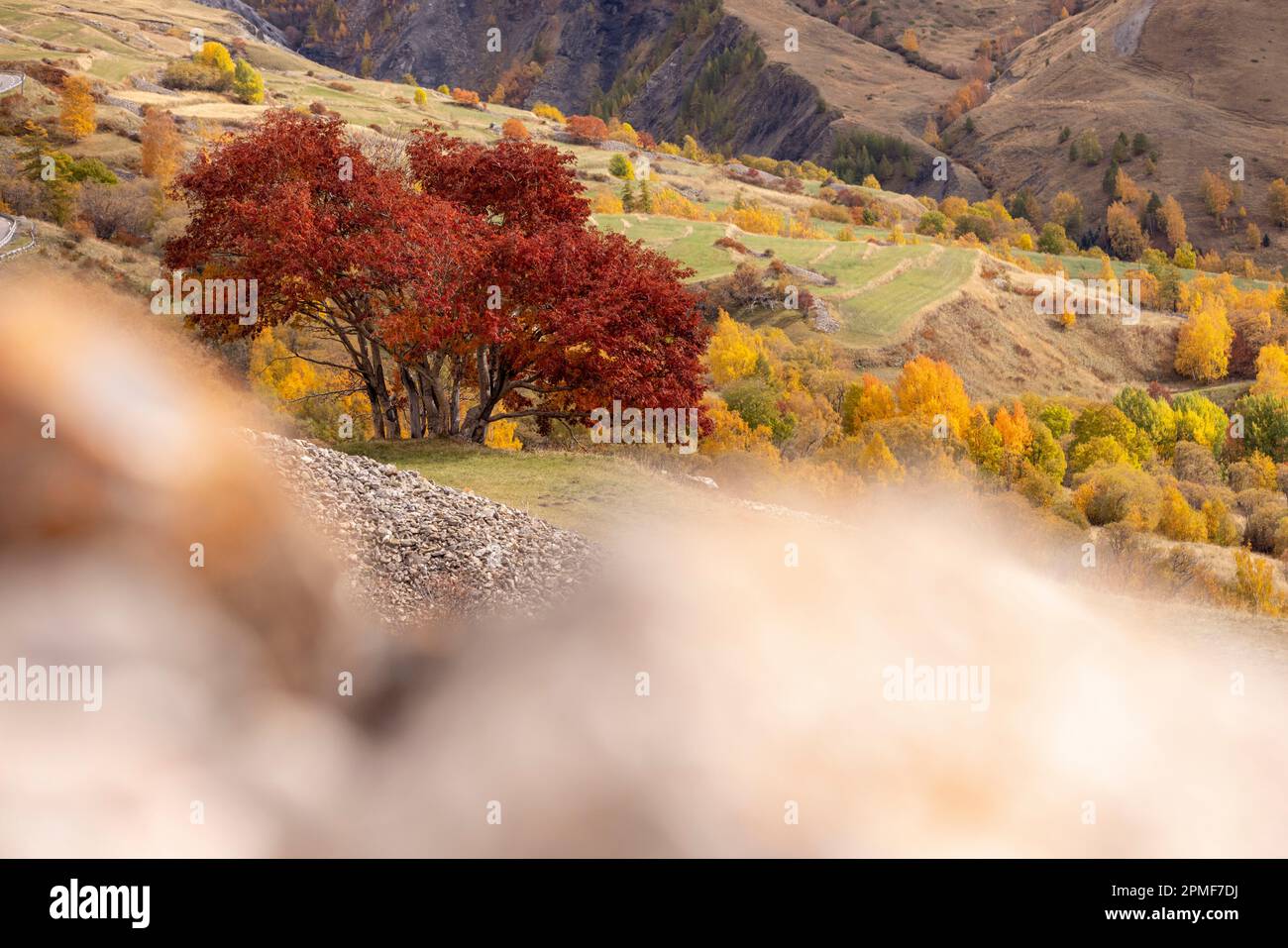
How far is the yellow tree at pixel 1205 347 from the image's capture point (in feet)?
372

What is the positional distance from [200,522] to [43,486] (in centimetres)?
198

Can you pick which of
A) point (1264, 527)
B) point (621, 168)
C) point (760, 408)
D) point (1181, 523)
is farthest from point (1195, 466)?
point (621, 168)

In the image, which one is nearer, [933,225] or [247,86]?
[247,86]

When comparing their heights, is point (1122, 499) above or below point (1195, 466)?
above

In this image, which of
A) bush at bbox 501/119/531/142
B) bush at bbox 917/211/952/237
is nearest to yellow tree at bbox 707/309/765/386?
bush at bbox 501/119/531/142

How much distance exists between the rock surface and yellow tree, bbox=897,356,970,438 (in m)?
66.4

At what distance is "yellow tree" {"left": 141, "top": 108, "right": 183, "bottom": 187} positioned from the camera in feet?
299

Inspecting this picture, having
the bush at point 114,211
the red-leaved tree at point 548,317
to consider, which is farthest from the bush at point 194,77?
the red-leaved tree at point 548,317

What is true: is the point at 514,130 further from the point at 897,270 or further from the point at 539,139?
the point at 897,270

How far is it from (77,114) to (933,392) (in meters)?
76.9

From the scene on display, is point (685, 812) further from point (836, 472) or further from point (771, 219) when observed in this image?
point (771, 219)

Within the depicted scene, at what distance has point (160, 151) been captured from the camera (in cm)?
9406

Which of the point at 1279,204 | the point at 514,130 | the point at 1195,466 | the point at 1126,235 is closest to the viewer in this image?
the point at 1195,466

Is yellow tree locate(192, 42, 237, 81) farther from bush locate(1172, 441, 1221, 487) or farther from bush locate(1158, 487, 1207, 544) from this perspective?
bush locate(1158, 487, 1207, 544)
